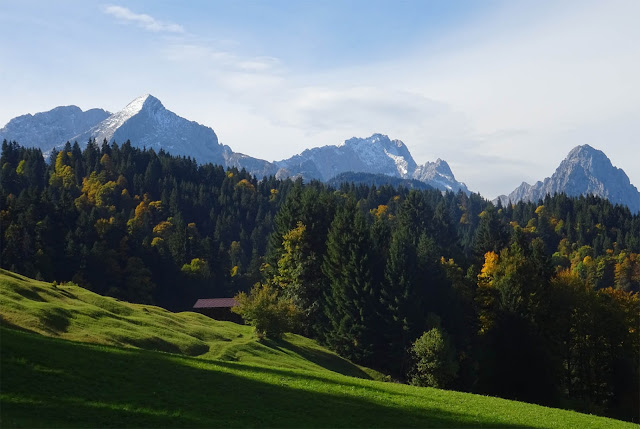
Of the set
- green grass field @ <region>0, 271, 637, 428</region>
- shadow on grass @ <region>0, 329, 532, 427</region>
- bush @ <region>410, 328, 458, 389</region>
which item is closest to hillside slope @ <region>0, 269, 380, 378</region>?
green grass field @ <region>0, 271, 637, 428</region>

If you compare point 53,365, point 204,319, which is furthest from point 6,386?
point 204,319

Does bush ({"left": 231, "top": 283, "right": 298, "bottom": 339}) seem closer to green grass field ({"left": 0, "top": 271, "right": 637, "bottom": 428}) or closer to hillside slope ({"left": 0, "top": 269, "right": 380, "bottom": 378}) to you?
hillside slope ({"left": 0, "top": 269, "right": 380, "bottom": 378})

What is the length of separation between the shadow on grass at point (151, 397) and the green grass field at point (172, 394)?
0.06 meters

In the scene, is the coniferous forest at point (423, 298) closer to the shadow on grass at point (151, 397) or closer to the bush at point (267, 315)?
the bush at point (267, 315)

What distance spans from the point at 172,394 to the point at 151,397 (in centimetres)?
143

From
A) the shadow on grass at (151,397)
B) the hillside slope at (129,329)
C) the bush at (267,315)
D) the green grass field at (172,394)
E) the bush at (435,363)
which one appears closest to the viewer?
the shadow on grass at (151,397)

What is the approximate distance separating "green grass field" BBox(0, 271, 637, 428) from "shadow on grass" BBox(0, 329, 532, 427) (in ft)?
0.18

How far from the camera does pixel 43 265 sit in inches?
4523

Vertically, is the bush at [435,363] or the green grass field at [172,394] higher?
the green grass field at [172,394]

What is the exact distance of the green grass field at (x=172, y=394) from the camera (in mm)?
27875

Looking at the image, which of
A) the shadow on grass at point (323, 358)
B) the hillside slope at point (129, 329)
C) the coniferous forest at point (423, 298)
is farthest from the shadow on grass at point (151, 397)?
the coniferous forest at point (423, 298)

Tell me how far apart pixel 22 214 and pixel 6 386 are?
105441 mm

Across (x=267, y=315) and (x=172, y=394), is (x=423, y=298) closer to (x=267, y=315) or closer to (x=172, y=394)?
(x=267, y=315)

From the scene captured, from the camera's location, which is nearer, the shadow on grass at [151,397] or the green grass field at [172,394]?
the shadow on grass at [151,397]
